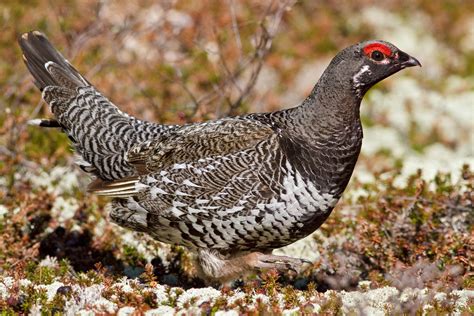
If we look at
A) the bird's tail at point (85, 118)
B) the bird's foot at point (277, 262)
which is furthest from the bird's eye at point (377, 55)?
the bird's tail at point (85, 118)

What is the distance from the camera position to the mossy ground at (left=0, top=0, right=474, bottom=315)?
551 centimetres

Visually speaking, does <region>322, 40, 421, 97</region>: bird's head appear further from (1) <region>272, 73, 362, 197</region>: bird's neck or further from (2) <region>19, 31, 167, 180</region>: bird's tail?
(2) <region>19, 31, 167, 180</region>: bird's tail

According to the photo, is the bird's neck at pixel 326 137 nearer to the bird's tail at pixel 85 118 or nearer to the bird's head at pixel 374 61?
the bird's head at pixel 374 61

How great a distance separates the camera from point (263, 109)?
11.2m

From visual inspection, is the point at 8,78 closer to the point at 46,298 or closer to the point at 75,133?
the point at 75,133

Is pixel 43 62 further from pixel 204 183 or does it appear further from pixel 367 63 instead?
pixel 367 63

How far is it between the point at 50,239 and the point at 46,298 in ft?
7.02

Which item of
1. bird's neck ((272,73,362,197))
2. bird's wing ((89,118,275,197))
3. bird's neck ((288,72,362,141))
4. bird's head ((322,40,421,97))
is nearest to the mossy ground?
bird's wing ((89,118,275,197))

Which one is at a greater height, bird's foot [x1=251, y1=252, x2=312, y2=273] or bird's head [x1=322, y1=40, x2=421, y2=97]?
bird's head [x1=322, y1=40, x2=421, y2=97]

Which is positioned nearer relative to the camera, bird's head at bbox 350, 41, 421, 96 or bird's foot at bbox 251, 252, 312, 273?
bird's head at bbox 350, 41, 421, 96

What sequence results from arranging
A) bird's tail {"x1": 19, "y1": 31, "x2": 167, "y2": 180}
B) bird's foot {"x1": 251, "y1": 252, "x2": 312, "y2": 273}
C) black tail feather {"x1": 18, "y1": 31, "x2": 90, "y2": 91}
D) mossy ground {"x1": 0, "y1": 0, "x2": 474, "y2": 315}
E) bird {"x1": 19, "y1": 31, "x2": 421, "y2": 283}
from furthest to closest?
black tail feather {"x1": 18, "y1": 31, "x2": 90, "y2": 91}, bird's tail {"x1": 19, "y1": 31, "x2": 167, "y2": 180}, bird's foot {"x1": 251, "y1": 252, "x2": 312, "y2": 273}, bird {"x1": 19, "y1": 31, "x2": 421, "y2": 283}, mossy ground {"x1": 0, "y1": 0, "x2": 474, "y2": 315}

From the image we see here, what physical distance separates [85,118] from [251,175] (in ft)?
5.98

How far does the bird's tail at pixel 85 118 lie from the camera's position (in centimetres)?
678

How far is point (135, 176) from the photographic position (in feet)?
21.3
